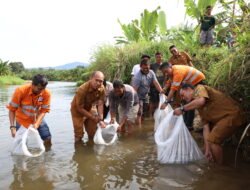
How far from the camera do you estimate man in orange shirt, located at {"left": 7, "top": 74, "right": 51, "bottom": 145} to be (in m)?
5.45

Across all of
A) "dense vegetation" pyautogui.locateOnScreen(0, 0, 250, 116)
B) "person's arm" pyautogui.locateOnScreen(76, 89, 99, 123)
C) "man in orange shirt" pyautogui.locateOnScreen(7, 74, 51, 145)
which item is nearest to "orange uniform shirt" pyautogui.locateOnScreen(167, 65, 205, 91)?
"dense vegetation" pyautogui.locateOnScreen(0, 0, 250, 116)

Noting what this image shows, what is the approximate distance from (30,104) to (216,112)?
119 inches

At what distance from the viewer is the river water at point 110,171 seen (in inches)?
168

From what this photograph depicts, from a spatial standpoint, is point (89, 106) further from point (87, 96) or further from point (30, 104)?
point (30, 104)

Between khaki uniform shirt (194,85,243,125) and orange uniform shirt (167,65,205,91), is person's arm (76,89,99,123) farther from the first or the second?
khaki uniform shirt (194,85,243,125)

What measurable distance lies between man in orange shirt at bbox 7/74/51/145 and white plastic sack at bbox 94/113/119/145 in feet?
3.41

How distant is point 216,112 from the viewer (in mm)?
4691

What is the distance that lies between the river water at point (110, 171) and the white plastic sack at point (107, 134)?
0.12 metres

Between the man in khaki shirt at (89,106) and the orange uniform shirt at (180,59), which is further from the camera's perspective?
the orange uniform shirt at (180,59)

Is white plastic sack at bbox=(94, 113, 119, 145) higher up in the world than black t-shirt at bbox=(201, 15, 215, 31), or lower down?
lower down

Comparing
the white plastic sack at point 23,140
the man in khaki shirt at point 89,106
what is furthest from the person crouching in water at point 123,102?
the white plastic sack at point 23,140

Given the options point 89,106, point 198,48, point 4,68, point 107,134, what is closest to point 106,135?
point 107,134

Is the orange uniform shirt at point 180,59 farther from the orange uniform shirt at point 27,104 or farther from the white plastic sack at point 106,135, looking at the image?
the orange uniform shirt at point 27,104

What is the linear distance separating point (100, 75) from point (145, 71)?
6.14 ft
